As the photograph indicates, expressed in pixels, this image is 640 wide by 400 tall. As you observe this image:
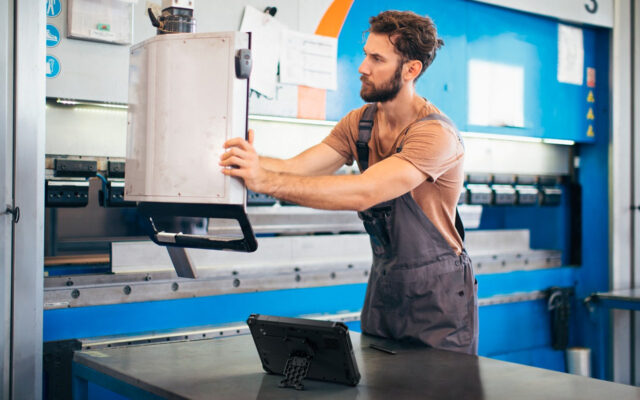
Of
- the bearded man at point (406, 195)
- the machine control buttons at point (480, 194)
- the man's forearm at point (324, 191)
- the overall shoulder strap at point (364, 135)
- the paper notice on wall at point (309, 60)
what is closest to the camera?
the man's forearm at point (324, 191)

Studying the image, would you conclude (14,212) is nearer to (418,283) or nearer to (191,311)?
(191,311)

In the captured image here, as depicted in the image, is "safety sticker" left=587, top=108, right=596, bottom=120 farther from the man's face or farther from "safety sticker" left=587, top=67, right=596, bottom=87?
the man's face

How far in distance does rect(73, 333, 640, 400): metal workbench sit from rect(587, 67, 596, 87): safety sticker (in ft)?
7.85

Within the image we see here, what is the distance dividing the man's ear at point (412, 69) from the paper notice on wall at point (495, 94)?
3.95 feet

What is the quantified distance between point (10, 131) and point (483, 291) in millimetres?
2088

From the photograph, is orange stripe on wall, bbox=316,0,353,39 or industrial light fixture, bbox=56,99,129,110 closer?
industrial light fixture, bbox=56,99,129,110

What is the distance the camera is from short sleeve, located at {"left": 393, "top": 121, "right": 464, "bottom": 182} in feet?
5.50

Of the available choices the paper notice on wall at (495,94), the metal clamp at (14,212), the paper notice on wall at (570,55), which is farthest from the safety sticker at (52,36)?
the paper notice on wall at (570,55)

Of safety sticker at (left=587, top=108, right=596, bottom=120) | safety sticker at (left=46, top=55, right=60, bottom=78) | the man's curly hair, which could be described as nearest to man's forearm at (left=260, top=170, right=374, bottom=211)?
the man's curly hair

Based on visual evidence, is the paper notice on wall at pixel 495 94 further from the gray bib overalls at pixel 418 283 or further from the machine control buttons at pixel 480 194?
the gray bib overalls at pixel 418 283

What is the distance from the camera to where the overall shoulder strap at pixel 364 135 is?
1.95 meters

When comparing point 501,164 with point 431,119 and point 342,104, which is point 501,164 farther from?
point 431,119

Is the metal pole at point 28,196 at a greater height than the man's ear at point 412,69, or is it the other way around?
the man's ear at point 412,69

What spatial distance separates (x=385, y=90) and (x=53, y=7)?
1045 mm
